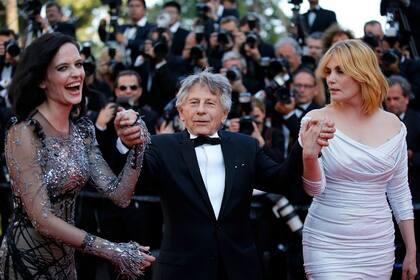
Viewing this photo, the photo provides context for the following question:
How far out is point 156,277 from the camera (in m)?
4.37

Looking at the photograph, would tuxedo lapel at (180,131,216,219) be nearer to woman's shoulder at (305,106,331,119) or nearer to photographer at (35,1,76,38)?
woman's shoulder at (305,106,331,119)

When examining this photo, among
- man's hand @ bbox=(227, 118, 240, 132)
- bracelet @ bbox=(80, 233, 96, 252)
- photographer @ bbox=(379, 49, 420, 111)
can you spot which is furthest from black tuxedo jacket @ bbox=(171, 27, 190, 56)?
bracelet @ bbox=(80, 233, 96, 252)

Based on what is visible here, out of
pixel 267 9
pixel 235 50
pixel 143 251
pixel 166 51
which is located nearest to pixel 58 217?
pixel 143 251

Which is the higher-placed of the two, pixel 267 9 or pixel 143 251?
pixel 267 9

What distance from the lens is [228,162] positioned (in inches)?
172

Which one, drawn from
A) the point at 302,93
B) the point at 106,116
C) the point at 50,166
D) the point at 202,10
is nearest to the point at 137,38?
the point at 202,10

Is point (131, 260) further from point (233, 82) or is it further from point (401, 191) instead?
point (233, 82)

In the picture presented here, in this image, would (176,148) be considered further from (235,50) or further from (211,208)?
(235,50)

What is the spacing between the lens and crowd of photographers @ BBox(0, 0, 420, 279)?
23.1 ft

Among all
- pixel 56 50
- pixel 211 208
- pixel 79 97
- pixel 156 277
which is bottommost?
pixel 156 277

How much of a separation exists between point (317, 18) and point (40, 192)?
655 centimetres

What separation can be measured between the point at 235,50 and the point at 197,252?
5199mm

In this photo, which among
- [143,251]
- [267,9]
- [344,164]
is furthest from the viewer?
[267,9]

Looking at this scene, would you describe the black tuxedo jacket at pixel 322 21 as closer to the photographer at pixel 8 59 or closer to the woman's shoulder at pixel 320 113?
the photographer at pixel 8 59
